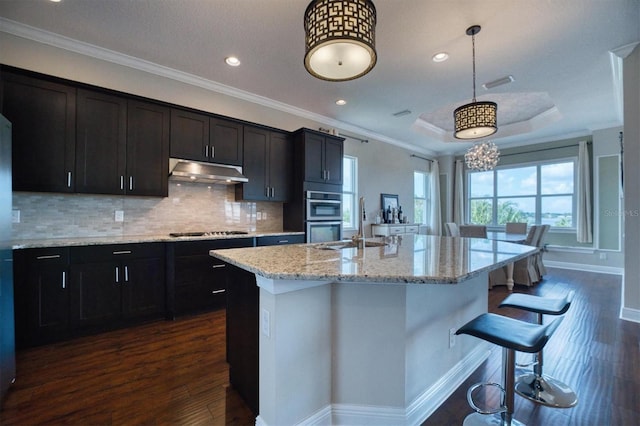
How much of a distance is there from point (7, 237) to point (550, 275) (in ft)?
24.7

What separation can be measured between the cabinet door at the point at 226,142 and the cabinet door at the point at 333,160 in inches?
56.7

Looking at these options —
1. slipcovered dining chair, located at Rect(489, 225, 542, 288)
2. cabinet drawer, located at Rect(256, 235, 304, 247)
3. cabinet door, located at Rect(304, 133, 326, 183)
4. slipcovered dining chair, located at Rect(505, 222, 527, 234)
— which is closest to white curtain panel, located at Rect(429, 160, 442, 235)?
slipcovered dining chair, located at Rect(505, 222, 527, 234)

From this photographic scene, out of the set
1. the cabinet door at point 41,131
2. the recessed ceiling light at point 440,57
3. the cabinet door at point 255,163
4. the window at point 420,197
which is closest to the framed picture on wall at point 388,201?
the window at point 420,197

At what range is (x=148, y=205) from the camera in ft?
11.0

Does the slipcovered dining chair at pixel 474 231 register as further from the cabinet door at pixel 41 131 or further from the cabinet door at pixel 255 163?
the cabinet door at pixel 41 131

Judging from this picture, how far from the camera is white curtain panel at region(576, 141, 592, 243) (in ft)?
18.5

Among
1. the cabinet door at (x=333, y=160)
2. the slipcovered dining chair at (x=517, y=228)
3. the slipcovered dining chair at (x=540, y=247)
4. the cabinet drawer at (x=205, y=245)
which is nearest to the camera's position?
the cabinet drawer at (x=205, y=245)

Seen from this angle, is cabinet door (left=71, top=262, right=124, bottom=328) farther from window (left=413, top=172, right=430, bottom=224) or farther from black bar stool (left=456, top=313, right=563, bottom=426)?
window (left=413, top=172, right=430, bottom=224)

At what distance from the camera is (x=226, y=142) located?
12.2ft

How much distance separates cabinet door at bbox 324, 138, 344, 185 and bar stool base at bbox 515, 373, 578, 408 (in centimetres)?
346

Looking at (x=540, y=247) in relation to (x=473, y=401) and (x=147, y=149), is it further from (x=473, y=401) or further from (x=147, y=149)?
(x=147, y=149)

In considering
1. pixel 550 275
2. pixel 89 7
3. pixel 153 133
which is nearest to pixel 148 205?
pixel 153 133

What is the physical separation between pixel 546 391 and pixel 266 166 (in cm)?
379

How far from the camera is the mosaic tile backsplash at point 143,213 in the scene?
2.73 m
